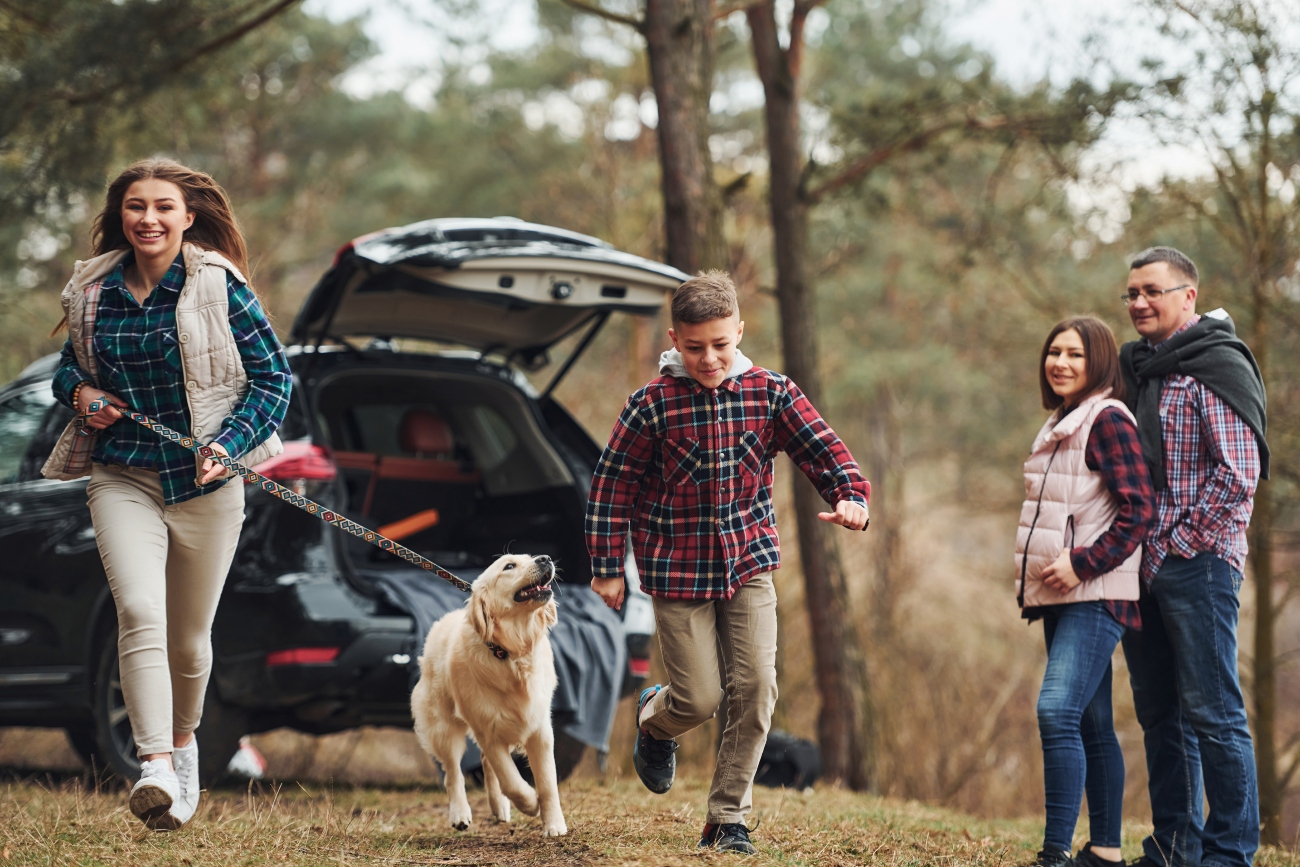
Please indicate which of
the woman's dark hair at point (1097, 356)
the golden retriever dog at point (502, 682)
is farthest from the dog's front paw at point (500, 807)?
the woman's dark hair at point (1097, 356)

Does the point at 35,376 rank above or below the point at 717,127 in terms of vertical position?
below

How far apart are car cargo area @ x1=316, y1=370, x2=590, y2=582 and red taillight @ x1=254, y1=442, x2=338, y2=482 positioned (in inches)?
34.3

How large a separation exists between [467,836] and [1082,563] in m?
2.23

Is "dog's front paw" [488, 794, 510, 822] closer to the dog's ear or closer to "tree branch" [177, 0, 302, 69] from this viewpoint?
the dog's ear

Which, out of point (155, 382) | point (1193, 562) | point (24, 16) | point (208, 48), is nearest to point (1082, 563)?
point (1193, 562)

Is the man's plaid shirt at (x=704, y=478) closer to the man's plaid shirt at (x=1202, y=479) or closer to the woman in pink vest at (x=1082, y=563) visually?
the woman in pink vest at (x=1082, y=563)

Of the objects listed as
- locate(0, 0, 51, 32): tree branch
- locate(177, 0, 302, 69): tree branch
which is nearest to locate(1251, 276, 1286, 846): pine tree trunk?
locate(177, 0, 302, 69): tree branch

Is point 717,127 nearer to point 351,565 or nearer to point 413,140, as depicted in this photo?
point 413,140

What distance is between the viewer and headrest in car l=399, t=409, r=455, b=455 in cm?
604

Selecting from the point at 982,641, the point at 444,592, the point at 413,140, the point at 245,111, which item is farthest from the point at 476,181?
the point at 444,592

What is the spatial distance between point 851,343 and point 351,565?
15908mm

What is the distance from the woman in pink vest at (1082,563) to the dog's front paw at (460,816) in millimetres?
1895

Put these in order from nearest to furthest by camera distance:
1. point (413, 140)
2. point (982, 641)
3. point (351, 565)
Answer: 1. point (351, 565)
2. point (982, 641)
3. point (413, 140)

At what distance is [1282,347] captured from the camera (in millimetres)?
8422
